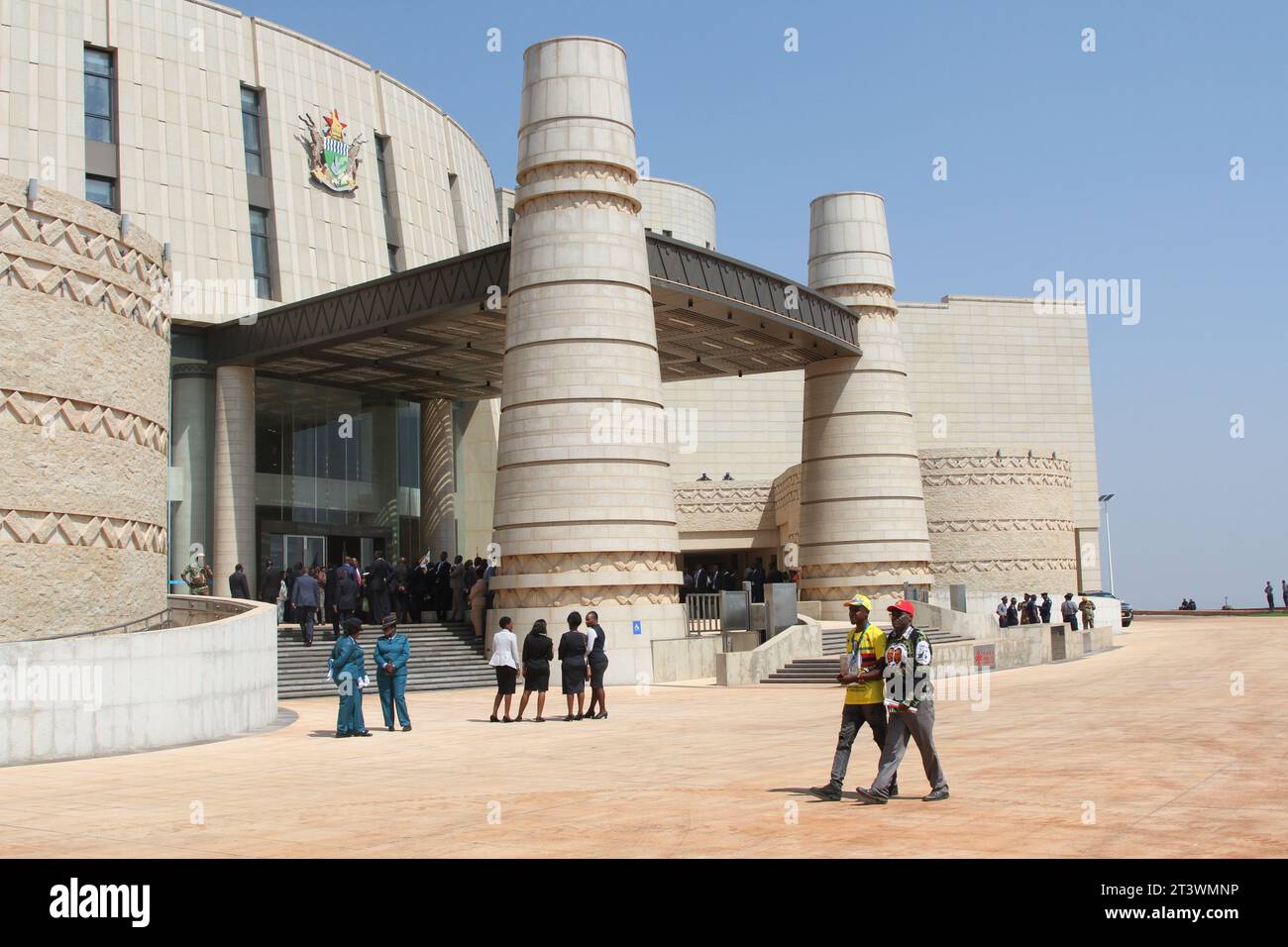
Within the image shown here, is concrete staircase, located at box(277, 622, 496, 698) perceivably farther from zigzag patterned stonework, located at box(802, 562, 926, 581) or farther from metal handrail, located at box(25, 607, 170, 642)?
zigzag patterned stonework, located at box(802, 562, 926, 581)

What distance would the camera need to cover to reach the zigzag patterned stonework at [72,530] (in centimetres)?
1838

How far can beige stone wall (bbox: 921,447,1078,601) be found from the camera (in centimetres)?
5431

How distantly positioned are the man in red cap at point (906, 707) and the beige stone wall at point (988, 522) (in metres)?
44.8

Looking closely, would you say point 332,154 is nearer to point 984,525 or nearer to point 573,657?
point 573,657

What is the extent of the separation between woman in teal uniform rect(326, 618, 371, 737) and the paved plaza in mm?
513

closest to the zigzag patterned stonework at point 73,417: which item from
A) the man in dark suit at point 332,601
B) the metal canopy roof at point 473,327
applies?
the man in dark suit at point 332,601

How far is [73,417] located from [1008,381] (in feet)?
214

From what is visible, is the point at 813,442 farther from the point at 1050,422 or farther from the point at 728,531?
the point at 1050,422

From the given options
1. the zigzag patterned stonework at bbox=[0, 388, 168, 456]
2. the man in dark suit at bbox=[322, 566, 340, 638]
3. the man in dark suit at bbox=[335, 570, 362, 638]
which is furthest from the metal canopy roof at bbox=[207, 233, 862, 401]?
the zigzag patterned stonework at bbox=[0, 388, 168, 456]

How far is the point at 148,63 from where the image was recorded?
37.8 metres

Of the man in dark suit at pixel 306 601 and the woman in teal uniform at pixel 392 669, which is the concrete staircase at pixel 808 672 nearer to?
the man in dark suit at pixel 306 601

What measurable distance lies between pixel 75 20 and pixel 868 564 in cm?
2840

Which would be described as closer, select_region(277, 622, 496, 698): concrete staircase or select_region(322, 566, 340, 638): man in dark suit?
select_region(277, 622, 496, 698): concrete staircase
